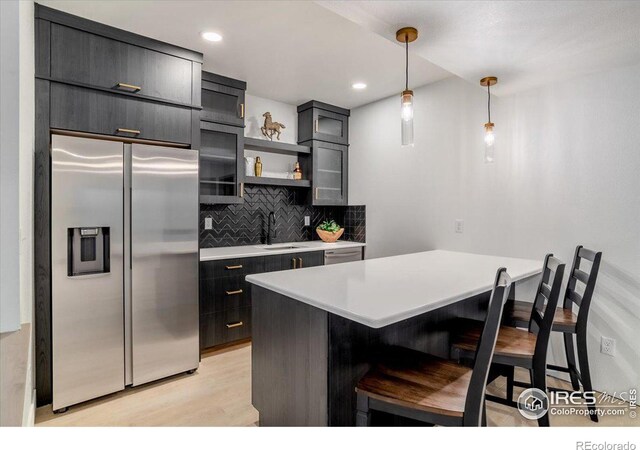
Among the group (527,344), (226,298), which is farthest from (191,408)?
(527,344)

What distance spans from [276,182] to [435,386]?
2764 mm

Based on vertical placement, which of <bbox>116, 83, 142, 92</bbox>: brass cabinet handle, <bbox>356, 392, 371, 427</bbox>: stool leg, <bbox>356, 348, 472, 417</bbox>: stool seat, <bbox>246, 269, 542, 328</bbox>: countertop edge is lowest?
<bbox>356, 392, 371, 427</bbox>: stool leg

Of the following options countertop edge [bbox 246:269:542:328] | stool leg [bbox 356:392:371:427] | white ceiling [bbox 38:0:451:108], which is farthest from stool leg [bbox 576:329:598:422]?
white ceiling [bbox 38:0:451:108]

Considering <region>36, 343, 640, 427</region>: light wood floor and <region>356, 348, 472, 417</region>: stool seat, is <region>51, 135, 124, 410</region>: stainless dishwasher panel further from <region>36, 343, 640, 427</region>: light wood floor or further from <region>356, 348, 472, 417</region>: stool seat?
<region>356, 348, 472, 417</region>: stool seat

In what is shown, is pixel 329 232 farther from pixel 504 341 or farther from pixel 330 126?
pixel 504 341

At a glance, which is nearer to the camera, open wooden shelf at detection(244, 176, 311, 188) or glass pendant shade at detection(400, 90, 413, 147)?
glass pendant shade at detection(400, 90, 413, 147)

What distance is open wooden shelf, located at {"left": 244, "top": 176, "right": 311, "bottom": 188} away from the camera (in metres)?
3.52

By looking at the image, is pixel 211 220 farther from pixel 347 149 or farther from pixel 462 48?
pixel 462 48

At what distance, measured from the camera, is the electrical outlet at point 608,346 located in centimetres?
231

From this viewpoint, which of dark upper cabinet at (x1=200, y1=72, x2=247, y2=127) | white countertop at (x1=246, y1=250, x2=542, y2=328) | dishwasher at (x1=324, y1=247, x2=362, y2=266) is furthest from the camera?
dishwasher at (x1=324, y1=247, x2=362, y2=266)

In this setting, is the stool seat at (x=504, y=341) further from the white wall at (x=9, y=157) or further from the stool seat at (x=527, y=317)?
the white wall at (x=9, y=157)

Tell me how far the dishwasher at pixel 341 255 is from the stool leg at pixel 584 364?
2188mm

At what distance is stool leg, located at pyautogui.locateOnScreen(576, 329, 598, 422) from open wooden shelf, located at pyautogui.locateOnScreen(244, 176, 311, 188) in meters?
2.77
